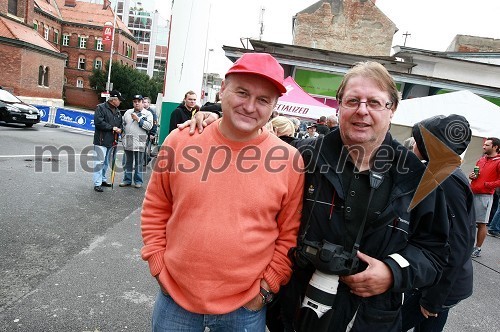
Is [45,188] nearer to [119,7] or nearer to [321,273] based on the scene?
[321,273]

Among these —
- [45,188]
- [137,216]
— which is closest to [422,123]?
[137,216]

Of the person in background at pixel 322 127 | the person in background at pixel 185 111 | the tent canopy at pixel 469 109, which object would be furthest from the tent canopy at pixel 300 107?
the person in background at pixel 185 111

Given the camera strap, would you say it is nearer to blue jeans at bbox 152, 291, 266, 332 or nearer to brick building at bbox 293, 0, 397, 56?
blue jeans at bbox 152, 291, 266, 332

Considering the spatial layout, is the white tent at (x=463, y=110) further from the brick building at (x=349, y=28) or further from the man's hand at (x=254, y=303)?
the brick building at (x=349, y=28)

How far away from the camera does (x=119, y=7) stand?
8462cm

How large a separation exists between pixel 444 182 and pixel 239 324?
150 centimetres

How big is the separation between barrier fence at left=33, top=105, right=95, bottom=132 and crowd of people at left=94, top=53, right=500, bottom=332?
59.1ft

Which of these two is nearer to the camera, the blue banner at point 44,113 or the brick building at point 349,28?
the blue banner at point 44,113

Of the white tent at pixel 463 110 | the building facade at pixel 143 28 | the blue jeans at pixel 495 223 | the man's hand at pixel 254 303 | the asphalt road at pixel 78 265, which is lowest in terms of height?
the asphalt road at pixel 78 265

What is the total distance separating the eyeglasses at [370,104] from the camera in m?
1.60

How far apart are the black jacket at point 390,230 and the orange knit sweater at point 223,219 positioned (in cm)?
15

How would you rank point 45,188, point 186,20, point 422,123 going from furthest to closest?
point 186,20
point 45,188
point 422,123

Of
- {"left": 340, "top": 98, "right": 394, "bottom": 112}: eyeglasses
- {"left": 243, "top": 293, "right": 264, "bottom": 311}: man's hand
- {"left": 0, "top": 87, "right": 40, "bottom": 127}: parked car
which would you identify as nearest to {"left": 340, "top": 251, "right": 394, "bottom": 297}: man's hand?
{"left": 243, "top": 293, "right": 264, "bottom": 311}: man's hand

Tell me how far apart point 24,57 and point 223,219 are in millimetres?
39296
